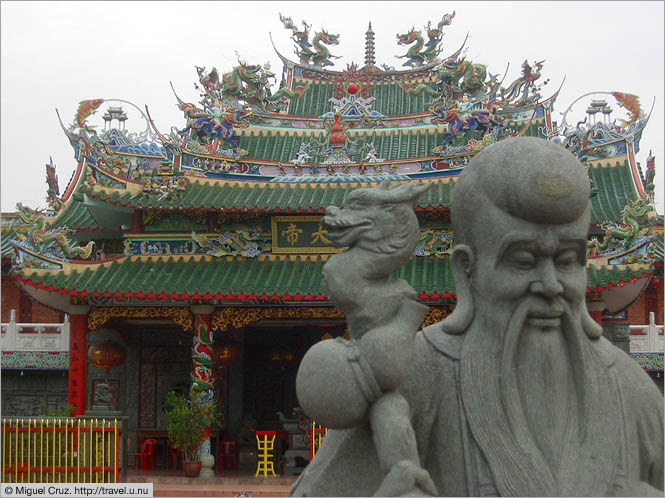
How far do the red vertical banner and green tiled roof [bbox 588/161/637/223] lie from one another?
35.2 feet

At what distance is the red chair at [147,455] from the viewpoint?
1723cm

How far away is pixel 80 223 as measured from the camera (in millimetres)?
19906

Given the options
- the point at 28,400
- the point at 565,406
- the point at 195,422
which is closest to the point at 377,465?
the point at 565,406

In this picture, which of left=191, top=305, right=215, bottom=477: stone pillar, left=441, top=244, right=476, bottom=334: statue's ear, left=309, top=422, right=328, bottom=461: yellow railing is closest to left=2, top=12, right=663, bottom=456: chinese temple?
left=191, top=305, right=215, bottom=477: stone pillar

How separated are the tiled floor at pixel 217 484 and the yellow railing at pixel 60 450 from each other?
111 centimetres

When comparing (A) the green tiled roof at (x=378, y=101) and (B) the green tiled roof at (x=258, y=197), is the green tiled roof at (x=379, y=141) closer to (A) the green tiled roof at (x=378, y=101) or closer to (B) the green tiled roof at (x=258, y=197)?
(A) the green tiled roof at (x=378, y=101)

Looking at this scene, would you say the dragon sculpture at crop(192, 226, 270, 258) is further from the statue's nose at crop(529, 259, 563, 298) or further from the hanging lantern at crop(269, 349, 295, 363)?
the statue's nose at crop(529, 259, 563, 298)

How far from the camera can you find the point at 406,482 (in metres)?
3.30

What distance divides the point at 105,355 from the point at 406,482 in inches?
571

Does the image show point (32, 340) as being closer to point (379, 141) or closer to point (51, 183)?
point (51, 183)

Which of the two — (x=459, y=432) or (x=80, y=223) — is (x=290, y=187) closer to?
(x=80, y=223)

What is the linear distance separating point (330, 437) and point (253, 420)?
15.0 m

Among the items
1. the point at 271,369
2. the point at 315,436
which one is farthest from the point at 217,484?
the point at 271,369

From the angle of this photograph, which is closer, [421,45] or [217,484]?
[217,484]
